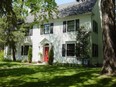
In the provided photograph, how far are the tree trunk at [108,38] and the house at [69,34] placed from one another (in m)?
11.2

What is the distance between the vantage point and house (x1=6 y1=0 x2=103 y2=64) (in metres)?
25.7

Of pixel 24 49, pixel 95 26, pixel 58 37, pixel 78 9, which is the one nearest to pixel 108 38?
pixel 95 26

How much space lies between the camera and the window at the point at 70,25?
86.6 feet

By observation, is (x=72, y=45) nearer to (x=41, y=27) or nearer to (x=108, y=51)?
(x=41, y=27)

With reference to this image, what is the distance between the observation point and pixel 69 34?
88.2ft

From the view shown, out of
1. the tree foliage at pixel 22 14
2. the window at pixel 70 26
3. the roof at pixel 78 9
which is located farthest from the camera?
the window at pixel 70 26

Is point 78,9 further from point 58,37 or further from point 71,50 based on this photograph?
point 71,50

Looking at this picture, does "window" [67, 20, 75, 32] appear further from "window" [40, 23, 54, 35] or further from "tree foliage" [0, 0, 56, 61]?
"window" [40, 23, 54, 35]

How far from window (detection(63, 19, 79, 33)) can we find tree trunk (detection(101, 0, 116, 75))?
12330mm

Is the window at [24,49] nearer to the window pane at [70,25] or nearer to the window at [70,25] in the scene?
the window at [70,25]

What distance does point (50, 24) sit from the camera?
2930 centimetres

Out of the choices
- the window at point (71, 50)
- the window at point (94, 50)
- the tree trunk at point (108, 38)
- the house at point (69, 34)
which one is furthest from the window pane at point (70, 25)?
the tree trunk at point (108, 38)

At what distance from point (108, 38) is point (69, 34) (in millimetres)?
13551

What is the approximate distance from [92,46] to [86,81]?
14.2 metres
